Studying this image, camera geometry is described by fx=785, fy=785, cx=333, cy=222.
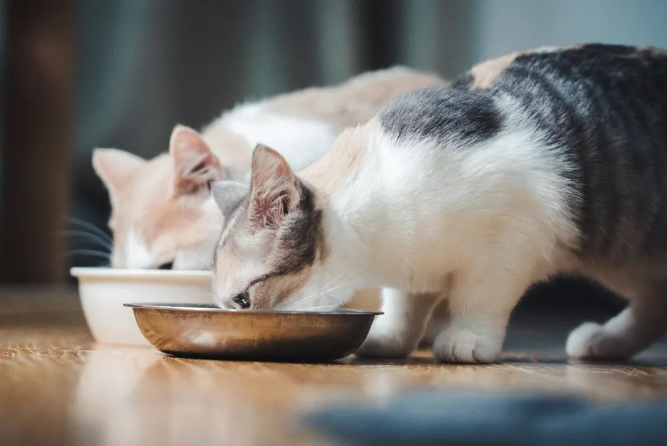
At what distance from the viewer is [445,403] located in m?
0.87

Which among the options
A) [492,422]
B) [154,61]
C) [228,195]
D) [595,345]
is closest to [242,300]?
[228,195]

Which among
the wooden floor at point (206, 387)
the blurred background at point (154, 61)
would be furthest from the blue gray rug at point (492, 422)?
the blurred background at point (154, 61)

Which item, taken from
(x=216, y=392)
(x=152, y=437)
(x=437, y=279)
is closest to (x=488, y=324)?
(x=437, y=279)

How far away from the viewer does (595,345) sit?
5.16ft

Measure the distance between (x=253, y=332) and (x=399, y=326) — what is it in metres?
0.41

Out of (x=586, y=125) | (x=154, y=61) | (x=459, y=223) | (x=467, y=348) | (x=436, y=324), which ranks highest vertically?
(x=154, y=61)

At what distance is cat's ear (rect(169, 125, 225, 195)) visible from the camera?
1.68m

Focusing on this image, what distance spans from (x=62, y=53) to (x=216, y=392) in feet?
10.9

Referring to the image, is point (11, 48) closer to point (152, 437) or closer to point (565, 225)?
point (565, 225)

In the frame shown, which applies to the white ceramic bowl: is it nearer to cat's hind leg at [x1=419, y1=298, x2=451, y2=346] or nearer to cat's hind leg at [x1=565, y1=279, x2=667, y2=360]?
cat's hind leg at [x1=419, y1=298, x2=451, y2=346]

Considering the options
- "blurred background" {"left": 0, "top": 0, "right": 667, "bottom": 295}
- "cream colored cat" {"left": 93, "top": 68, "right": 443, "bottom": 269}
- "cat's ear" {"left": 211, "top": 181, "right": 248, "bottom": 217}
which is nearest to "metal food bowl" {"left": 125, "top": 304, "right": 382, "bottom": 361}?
"cat's ear" {"left": 211, "top": 181, "right": 248, "bottom": 217}

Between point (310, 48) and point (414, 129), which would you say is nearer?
point (414, 129)

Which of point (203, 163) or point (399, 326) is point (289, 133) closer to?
point (203, 163)

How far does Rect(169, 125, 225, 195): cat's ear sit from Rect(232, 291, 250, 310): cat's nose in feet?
1.64
